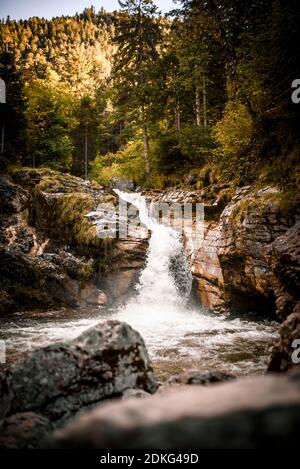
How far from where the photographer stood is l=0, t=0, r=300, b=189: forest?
32.4ft

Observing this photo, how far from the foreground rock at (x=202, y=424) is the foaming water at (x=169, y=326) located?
2.84 m

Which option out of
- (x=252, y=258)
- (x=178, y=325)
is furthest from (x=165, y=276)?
(x=252, y=258)

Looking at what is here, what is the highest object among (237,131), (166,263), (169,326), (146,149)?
(146,149)

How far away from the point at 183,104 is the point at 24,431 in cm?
2479

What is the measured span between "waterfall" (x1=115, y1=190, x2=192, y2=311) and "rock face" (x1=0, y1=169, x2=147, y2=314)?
1.92 ft

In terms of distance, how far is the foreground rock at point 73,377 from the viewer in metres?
3.48

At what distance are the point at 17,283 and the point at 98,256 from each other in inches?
158

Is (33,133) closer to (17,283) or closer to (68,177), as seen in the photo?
(68,177)

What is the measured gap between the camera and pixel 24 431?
2797 millimetres

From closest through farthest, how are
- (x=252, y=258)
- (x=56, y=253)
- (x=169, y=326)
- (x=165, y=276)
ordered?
(x=252, y=258) → (x=169, y=326) → (x=165, y=276) → (x=56, y=253)

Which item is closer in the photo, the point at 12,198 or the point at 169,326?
the point at 169,326

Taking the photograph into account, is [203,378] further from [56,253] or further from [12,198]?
[12,198]

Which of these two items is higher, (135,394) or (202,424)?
(202,424)
